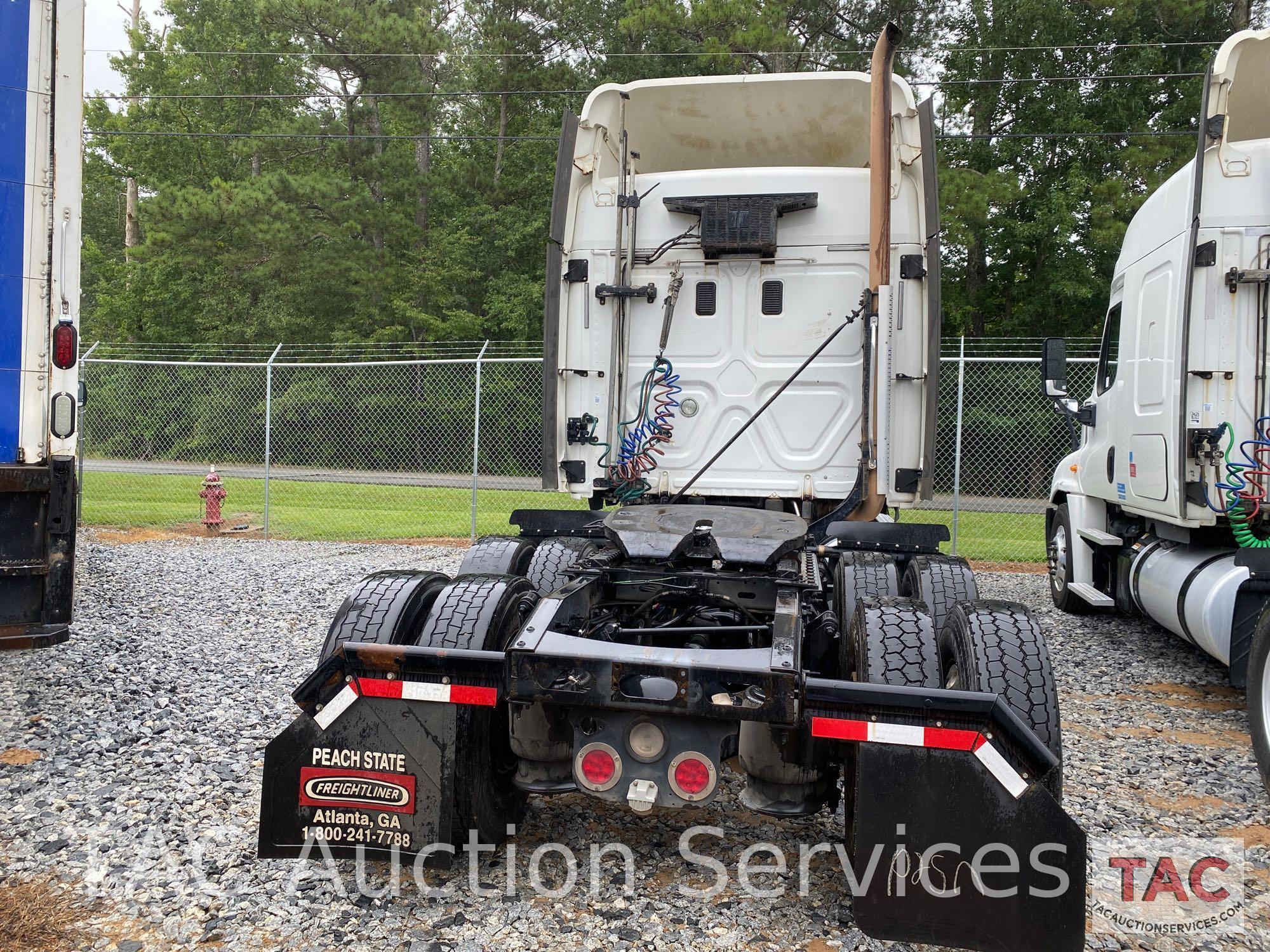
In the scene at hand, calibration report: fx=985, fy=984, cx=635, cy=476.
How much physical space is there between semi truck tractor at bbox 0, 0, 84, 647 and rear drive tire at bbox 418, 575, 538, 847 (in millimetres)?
2172

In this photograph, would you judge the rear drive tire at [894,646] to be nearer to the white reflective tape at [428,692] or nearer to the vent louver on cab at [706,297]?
the white reflective tape at [428,692]

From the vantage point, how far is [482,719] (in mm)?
3027

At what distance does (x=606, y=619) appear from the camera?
3.56 metres

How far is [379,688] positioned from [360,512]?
1321 cm

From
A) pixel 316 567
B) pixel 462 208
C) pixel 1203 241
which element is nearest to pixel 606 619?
pixel 1203 241

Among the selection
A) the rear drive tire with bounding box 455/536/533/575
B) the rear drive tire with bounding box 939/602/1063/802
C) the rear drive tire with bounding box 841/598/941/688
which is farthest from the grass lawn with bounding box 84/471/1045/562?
the rear drive tire with bounding box 939/602/1063/802

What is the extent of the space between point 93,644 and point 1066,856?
5880 mm

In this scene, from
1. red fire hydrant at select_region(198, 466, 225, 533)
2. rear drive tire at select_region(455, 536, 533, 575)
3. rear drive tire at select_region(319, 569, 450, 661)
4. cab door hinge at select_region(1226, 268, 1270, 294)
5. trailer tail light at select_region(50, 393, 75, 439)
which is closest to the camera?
rear drive tire at select_region(319, 569, 450, 661)

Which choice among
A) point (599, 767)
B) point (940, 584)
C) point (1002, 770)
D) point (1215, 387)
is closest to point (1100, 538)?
point (1215, 387)

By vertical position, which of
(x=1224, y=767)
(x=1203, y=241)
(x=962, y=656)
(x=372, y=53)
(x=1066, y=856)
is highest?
(x=372, y=53)

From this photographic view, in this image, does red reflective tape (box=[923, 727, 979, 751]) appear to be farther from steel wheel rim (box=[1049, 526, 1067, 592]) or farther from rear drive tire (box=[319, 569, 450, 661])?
steel wheel rim (box=[1049, 526, 1067, 592])

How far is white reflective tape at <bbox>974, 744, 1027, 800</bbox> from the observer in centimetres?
250

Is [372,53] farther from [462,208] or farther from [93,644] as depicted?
[93,644]

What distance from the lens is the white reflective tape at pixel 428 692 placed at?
2867mm
